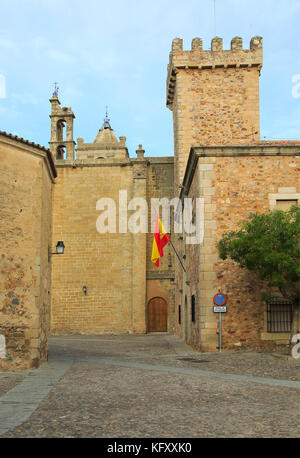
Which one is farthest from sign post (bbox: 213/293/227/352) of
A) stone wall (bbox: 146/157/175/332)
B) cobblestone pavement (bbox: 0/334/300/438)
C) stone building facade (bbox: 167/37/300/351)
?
stone wall (bbox: 146/157/175/332)

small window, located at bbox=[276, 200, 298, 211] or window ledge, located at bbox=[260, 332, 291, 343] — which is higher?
small window, located at bbox=[276, 200, 298, 211]

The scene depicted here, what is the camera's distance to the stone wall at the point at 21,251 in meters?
11.0

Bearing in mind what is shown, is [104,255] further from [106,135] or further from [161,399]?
[106,135]

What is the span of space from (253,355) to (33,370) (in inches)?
231

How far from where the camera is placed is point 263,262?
1307 cm

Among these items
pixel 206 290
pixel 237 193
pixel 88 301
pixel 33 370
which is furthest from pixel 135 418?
pixel 88 301

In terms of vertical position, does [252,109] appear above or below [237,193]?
above

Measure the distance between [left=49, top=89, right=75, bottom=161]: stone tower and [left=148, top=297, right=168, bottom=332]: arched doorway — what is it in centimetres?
1020

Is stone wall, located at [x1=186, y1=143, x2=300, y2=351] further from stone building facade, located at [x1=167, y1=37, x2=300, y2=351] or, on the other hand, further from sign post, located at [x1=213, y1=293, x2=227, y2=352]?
sign post, located at [x1=213, y1=293, x2=227, y2=352]

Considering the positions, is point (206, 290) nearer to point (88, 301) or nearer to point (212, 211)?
point (212, 211)

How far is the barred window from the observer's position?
15.0 m

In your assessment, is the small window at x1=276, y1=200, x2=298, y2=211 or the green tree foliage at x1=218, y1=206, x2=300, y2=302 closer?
the green tree foliage at x1=218, y1=206, x2=300, y2=302

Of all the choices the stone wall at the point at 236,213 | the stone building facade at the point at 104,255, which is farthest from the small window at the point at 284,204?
the stone building facade at the point at 104,255
